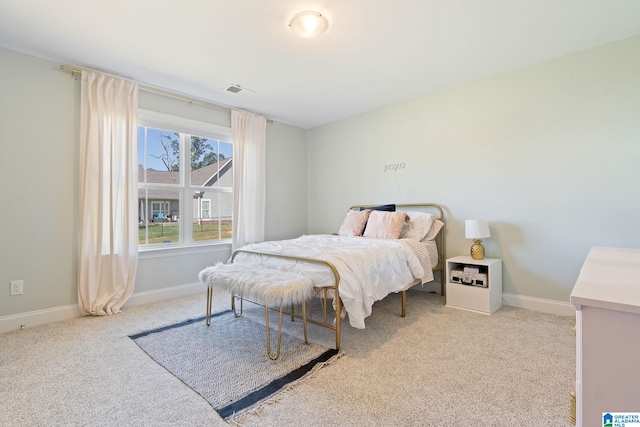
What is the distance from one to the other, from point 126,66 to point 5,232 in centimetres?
184

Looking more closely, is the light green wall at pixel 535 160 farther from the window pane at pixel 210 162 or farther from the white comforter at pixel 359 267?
the window pane at pixel 210 162

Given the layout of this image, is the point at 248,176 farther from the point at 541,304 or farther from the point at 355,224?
the point at 541,304

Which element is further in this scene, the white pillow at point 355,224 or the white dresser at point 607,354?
the white pillow at point 355,224

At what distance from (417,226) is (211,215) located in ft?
8.82

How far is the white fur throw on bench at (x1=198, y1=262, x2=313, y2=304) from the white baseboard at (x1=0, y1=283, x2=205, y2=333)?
1.33m

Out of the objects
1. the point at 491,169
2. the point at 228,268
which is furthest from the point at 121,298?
the point at 491,169

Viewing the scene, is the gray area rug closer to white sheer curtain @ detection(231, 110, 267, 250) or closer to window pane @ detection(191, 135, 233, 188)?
white sheer curtain @ detection(231, 110, 267, 250)

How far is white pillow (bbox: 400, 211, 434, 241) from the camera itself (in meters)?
Answer: 3.39

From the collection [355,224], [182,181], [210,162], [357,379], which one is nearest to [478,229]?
[355,224]

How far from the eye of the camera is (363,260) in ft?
7.77

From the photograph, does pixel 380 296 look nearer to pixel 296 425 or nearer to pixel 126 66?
pixel 296 425

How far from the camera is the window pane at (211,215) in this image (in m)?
3.87

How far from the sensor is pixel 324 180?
16.1 ft

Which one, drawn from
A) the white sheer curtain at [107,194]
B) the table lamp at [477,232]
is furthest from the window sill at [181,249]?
the table lamp at [477,232]
